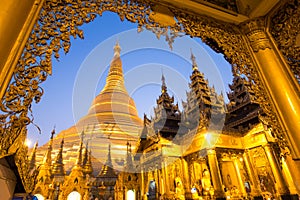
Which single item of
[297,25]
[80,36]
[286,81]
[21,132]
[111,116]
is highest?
[111,116]

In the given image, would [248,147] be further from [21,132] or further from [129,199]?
[21,132]

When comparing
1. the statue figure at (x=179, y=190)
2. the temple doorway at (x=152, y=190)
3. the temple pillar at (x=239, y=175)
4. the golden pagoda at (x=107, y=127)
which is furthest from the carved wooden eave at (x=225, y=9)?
the golden pagoda at (x=107, y=127)

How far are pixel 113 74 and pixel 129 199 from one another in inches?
796

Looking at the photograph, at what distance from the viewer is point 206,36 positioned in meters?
3.20

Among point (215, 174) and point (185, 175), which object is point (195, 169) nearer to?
point (185, 175)

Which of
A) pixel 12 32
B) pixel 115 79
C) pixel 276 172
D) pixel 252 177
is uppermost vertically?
pixel 115 79

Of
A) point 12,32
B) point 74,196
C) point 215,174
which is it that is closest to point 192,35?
point 12,32

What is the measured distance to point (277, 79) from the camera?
8.46ft

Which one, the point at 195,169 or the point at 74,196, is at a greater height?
the point at 195,169

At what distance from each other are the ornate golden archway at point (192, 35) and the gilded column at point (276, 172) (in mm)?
7430

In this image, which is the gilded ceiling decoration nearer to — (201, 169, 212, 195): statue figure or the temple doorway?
(201, 169, 212, 195): statue figure

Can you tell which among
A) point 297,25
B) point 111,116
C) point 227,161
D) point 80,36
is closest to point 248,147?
point 227,161

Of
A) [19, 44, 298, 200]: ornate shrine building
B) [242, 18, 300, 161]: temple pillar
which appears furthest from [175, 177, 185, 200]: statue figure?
[242, 18, 300, 161]: temple pillar

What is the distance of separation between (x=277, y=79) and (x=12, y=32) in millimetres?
3289
